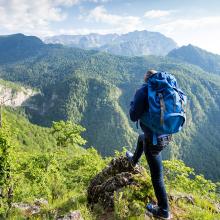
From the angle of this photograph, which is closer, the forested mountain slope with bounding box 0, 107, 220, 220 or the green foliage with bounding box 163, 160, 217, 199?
the forested mountain slope with bounding box 0, 107, 220, 220

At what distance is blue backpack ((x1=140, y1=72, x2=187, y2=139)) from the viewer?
736 centimetres

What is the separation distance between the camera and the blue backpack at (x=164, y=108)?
7.36m

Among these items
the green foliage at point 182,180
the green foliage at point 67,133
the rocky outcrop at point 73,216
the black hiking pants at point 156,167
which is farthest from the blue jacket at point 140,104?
the green foliage at point 67,133

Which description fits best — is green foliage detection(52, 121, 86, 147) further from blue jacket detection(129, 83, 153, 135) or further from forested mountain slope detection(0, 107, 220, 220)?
blue jacket detection(129, 83, 153, 135)

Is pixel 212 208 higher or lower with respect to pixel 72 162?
higher

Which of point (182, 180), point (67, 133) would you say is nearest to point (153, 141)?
point (67, 133)

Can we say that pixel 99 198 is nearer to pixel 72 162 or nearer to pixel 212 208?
pixel 212 208

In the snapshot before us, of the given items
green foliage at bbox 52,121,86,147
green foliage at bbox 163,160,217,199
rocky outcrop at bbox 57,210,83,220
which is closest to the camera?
rocky outcrop at bbox 57,210,83,220

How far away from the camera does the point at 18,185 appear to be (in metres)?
11.1

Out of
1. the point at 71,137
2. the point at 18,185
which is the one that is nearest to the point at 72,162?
the point at 71,137

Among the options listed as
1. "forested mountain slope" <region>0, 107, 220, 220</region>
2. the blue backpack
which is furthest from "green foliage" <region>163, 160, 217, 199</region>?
the blue backpack

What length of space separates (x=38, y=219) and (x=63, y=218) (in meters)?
0.69

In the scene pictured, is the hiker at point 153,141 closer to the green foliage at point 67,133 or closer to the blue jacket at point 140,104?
the blue jacket at point 140,104

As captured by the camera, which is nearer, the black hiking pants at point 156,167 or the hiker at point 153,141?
the hiker at point 153,141
